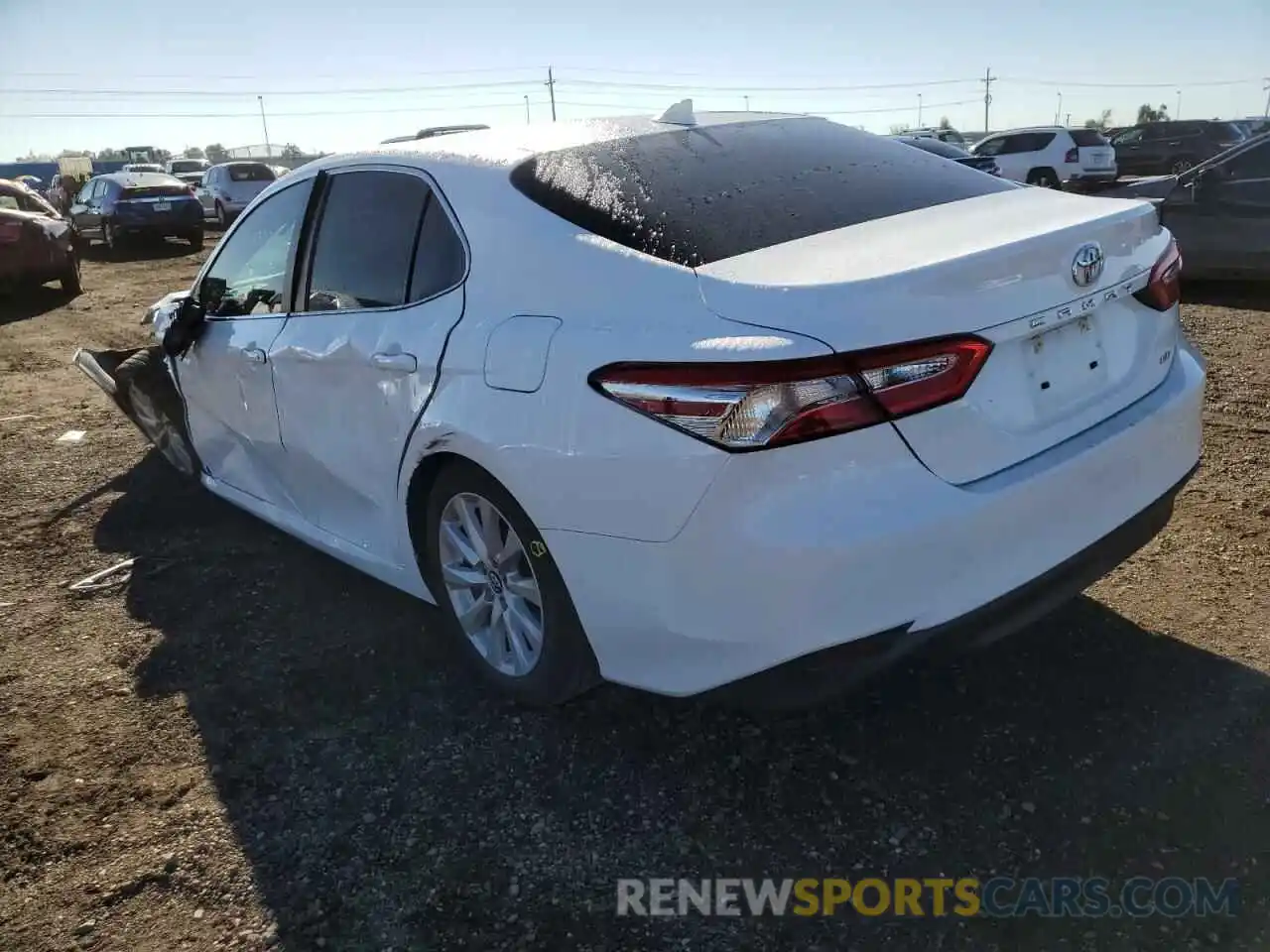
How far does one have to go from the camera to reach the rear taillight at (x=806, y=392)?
81.0 inches

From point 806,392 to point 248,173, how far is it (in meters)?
25.2

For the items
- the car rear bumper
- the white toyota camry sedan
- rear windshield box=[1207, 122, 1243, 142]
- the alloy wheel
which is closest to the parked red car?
the white toyota camry sedan

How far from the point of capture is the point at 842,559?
6.85 ft

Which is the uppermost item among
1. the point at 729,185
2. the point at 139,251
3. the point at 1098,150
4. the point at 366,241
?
the point at 729,185

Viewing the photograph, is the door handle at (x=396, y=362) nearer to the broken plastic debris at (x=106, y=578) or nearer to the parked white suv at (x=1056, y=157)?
the broken plastic debris at (x=106, y=578)

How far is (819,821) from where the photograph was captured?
2.50 metres

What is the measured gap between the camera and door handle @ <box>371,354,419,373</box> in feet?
9.44

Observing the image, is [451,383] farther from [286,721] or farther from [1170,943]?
[1170,943]

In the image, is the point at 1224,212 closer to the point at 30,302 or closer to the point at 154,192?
the point at 30,302

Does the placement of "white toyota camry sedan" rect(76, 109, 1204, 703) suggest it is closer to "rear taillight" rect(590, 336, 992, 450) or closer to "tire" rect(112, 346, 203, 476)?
"rear taillight" rect(590, 336, 992, 450)

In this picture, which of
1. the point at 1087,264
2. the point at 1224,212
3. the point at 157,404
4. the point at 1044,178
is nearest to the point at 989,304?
the point at 1087,264

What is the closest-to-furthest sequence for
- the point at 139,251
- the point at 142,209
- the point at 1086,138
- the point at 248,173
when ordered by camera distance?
1. the point at 142,209
2. the point at 139,251
3. the point at 1086,138
4. the point at 248,173

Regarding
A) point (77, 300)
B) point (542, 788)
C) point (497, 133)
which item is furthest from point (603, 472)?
point (77, 300)

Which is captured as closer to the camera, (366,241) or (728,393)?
(728,393)
